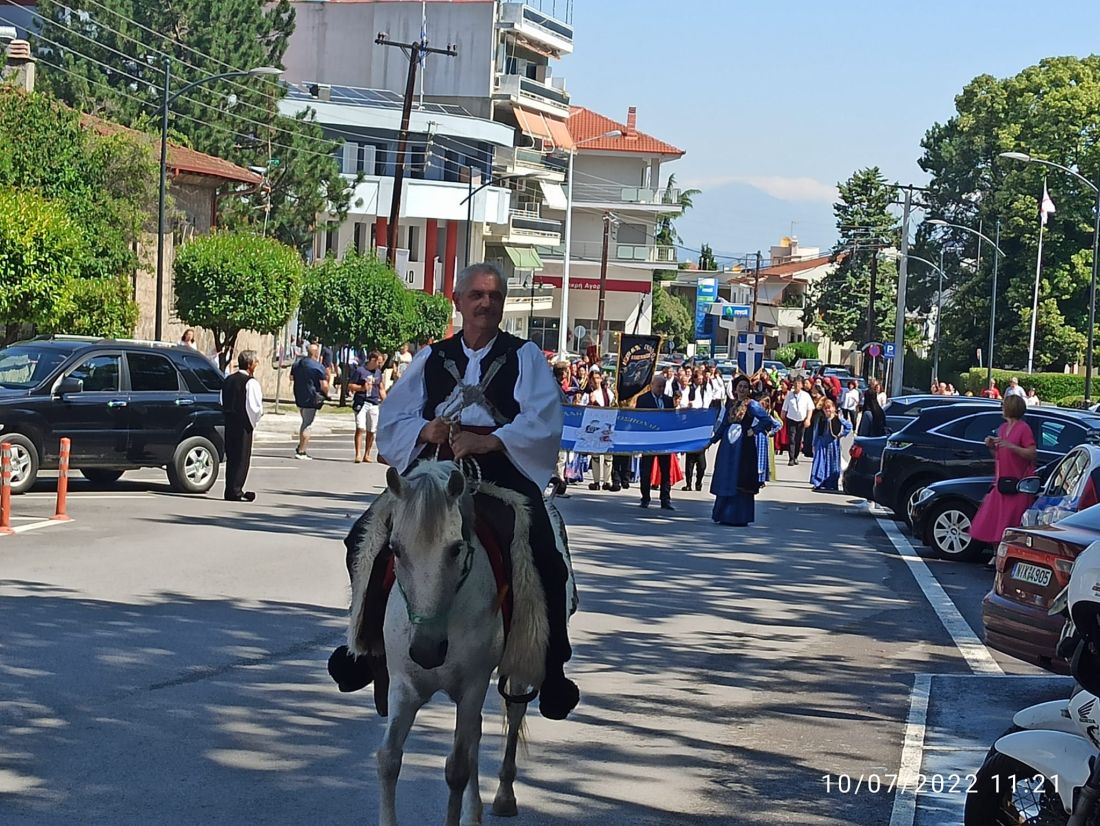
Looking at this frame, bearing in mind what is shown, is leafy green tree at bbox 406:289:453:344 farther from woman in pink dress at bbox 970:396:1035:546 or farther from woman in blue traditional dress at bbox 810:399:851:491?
woman in pink dress at bbox 970:396:1035:546

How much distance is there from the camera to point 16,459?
18.8m

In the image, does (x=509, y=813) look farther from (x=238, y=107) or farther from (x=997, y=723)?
(x=238, y=107)

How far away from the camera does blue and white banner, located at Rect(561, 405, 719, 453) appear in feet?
76.2

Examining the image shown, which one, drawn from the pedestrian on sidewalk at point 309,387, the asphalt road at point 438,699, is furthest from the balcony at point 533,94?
the asphalt road at point 438,699

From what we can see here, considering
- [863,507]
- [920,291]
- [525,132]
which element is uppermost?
[525,132]

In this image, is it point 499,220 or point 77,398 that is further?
point 499,220

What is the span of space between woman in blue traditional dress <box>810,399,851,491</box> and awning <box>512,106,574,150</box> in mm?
56853

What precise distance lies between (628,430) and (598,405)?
266 centimetres

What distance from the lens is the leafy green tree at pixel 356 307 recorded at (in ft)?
150

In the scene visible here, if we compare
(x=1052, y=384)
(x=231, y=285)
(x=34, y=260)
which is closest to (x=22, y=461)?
(x=34, y=260)

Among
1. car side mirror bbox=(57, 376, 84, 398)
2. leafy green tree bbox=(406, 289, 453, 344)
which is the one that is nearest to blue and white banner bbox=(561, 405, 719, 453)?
car side mirror bbox=(57, 376, 84, 398)

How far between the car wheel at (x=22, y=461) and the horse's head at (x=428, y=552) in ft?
45.8

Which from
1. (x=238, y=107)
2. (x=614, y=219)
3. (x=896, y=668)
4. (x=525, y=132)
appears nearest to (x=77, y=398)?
(x=896, y=668)

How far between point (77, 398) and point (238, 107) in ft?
132
